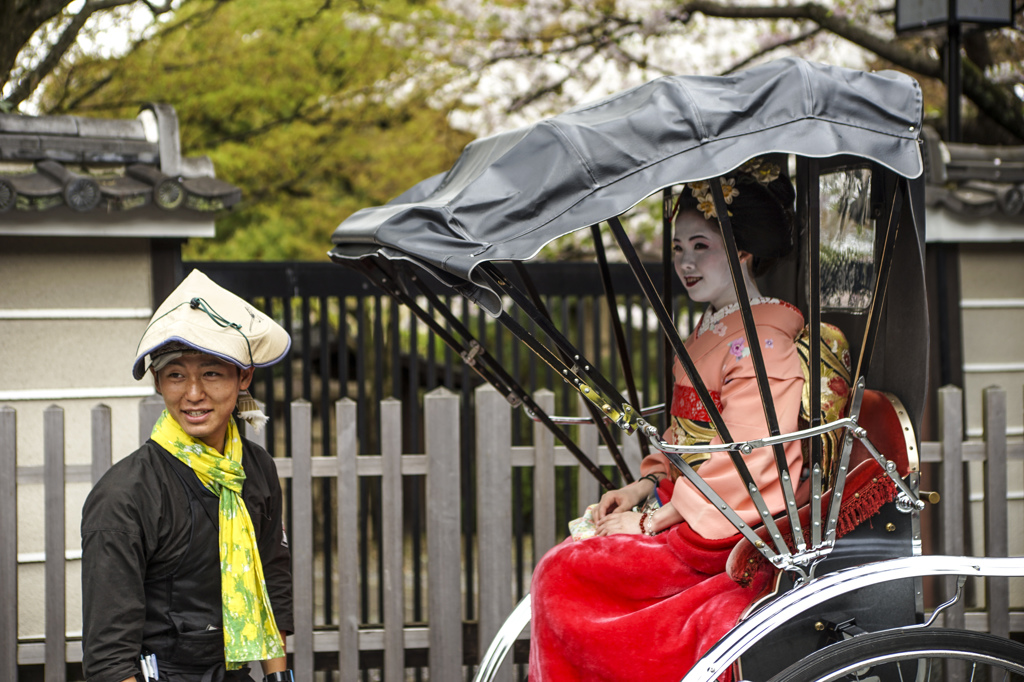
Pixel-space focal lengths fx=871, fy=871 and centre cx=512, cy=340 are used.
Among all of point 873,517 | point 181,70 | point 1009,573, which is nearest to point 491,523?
point 873,517

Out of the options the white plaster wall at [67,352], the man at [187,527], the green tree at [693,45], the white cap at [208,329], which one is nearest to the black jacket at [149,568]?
the man at [187,527]

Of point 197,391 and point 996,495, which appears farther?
point 996,495

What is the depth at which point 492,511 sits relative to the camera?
3.51m

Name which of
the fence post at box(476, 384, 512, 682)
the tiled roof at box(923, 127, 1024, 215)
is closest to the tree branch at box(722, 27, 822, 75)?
the tiled roof at box(923, 127, 1024, 215)

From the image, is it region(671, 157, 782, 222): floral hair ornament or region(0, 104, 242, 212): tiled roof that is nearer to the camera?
region(671, 157, 782, 222): floral hair ornament

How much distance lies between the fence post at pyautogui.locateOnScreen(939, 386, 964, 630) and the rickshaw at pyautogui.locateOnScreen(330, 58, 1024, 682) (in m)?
1.43

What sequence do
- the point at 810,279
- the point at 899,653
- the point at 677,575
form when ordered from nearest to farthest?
1. the point at 899,653
2. the point at 810,279
3. the point at 677,575

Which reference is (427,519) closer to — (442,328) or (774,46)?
(442,328)

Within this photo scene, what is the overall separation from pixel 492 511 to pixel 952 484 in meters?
→ 1.90

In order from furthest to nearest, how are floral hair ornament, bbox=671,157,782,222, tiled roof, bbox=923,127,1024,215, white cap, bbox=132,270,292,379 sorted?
tiled roof, bbox=923,127,1024,215 → floral hair ornament, bbox=671,157,782,222 → white cap, bbox=132,270,292,379

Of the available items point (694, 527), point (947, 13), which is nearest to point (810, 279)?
point (694, 527)

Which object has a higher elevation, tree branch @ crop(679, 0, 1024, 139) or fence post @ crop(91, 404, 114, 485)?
tree branch @ crop(679, 0, 1024, 139)

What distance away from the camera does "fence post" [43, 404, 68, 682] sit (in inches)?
131

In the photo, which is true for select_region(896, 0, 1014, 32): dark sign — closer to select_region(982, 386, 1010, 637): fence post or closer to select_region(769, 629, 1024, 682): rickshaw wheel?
select_region(982, 386, 1010, 637): fence post
